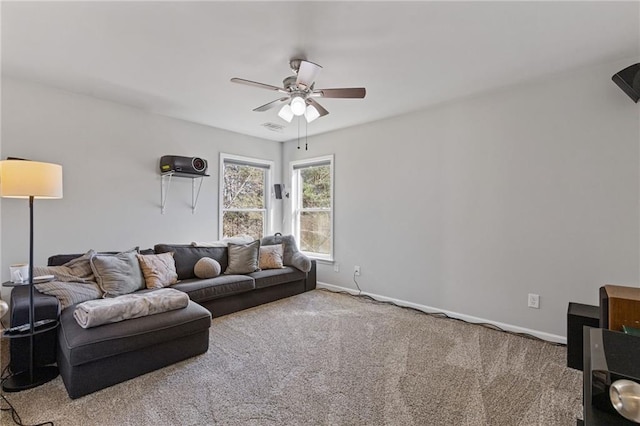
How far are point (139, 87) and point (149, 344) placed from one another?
8.12 ft

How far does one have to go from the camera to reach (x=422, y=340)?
286cm

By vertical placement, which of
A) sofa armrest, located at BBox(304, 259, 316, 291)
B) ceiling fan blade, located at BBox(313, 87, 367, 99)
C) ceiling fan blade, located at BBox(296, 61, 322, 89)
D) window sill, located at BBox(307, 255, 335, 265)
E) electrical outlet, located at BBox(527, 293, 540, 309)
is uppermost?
ceiling fan blade, located at BBox(296, 61, 322, 89)

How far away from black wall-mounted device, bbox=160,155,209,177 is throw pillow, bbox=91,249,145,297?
3.99 ft

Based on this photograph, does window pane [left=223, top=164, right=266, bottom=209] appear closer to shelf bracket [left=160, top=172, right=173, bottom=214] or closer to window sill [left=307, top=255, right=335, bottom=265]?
shelf bracket [left=160, top=172, right=173, bottom=214]

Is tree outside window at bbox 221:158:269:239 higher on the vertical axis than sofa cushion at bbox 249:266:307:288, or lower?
higher

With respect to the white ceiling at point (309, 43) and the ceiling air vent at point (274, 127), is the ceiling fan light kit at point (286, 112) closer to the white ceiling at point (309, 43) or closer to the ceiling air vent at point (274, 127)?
the white ceiling at point (309, 43)

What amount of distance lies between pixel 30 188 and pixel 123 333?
1140mm

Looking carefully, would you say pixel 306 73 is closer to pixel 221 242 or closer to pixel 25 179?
pixel 25 179

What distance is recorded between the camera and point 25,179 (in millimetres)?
1999

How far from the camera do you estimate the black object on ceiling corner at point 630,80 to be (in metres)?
2.29

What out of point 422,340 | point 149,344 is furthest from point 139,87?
point 422,340

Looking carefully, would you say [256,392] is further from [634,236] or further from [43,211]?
[634,236]

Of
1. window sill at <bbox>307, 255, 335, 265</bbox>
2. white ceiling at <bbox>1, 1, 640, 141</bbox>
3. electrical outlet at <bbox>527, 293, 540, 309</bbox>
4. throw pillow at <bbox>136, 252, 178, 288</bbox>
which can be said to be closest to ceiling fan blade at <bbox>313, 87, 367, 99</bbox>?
white ceiling at <bbox>1, 1, 640, 141</bbox>

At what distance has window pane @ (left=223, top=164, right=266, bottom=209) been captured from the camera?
4832mm
